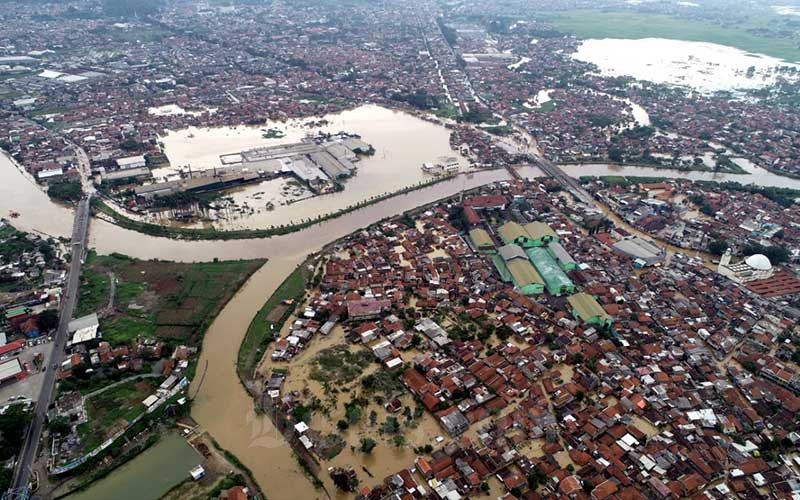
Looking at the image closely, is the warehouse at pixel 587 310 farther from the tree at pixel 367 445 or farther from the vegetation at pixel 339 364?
the tree at pixel 367 445

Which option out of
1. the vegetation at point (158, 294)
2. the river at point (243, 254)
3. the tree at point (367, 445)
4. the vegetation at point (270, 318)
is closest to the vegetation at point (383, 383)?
the tree at point (367, 445)

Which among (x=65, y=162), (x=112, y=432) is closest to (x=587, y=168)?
(x=112, y=432)

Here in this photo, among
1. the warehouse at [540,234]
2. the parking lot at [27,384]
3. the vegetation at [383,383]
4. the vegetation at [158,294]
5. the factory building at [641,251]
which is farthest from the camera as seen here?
the warehouse at [540,234]

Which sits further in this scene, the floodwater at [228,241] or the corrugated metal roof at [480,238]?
the corrugated metal roof at [480,238]

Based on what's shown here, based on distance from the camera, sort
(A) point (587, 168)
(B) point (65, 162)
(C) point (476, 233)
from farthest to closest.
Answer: (A) point (587, 168)
(B) point (65, 162)
(C) point (476, 233)

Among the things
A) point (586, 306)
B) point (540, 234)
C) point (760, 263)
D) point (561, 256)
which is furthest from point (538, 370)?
point (760, 263)

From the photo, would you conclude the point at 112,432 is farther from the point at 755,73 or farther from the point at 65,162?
the point at 755,73
